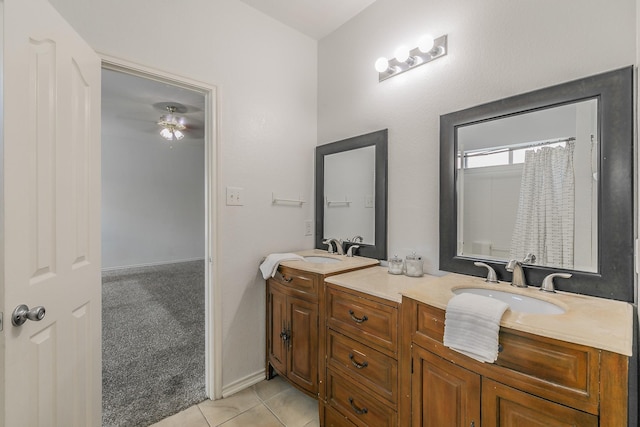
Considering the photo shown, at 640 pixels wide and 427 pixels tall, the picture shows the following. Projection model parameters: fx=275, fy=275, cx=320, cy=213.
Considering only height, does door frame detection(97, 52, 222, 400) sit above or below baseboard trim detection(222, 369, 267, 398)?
above

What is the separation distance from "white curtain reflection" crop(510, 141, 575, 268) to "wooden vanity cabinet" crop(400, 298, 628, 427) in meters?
0.60

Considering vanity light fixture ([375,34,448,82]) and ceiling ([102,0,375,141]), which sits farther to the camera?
ceiling ([102,0,375,141])

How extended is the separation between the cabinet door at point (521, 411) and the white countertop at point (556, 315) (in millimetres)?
201

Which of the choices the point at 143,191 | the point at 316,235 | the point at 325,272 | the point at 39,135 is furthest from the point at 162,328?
the point at 143,191

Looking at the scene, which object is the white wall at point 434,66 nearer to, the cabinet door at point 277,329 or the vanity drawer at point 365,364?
the vanity drawer at point 365,364

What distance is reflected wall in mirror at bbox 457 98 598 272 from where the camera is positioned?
3.83 ft

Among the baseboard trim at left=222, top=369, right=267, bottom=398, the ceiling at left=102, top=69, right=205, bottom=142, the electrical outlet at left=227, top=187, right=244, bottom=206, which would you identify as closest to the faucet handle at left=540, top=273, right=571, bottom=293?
the electrical outlet at left=227, top=187, right=244, bottom=206

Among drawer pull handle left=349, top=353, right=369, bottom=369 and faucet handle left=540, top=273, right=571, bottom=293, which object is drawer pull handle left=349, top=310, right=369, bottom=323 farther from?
faucet handle left=540, top=273, right=571, bottom=293

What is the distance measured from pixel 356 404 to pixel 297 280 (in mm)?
731

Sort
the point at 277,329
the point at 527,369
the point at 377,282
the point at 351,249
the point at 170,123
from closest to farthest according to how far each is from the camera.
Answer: the point at 527,369, the point at 377,282, the point at 277,329, the point at 351,249, the point at 170,123

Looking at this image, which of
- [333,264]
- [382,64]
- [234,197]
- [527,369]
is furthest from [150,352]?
[382,64]

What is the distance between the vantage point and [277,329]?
198cm

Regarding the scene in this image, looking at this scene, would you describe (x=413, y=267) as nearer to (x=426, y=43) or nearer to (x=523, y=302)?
(x=523, y=302)

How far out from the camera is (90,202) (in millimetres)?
1323
